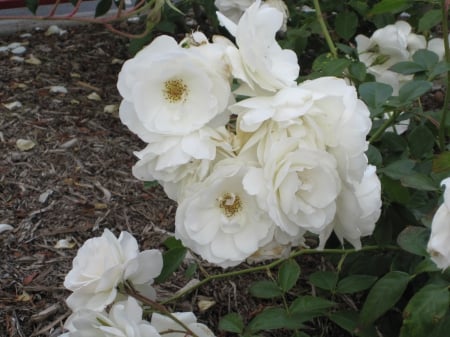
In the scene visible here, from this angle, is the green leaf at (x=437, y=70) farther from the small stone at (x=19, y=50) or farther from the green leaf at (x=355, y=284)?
the small stone at (x=19, y=50)

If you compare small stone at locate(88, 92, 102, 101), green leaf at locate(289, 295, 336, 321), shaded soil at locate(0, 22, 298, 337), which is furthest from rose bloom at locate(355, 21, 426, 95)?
small stone at locate(88, 92, 102, 101)

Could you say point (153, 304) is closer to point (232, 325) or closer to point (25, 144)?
point (232, 325)

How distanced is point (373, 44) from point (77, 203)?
3.28 ft

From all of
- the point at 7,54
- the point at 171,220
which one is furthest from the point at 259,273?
the point at 7,54

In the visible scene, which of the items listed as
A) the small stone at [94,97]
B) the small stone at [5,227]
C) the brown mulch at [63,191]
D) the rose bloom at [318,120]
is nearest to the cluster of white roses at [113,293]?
the rose bloom at [318,120]

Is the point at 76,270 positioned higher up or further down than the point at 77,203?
higher up

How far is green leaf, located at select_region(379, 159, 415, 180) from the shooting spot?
123cm

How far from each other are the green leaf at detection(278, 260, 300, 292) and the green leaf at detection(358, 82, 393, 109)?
1.04ft

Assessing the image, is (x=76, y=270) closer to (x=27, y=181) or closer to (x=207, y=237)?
(x=207, y=237)

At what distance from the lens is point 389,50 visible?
1807mm

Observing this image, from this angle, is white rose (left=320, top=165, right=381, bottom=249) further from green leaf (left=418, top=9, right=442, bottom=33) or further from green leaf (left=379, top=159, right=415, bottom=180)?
green leaf (left=418, top=9, right=442, bottom=33)

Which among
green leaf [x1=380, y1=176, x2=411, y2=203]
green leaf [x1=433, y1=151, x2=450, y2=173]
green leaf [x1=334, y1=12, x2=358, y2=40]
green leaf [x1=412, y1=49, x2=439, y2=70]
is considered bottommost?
green leaf [x1=334, y1=12, x2=358, y2=40]

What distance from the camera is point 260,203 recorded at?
0.83m

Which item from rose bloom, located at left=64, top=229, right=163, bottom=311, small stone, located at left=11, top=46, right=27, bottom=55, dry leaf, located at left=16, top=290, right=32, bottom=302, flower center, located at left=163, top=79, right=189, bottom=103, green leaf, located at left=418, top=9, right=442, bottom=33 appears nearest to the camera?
flower center, located at left=163, top=79, right=189, bottom=103
